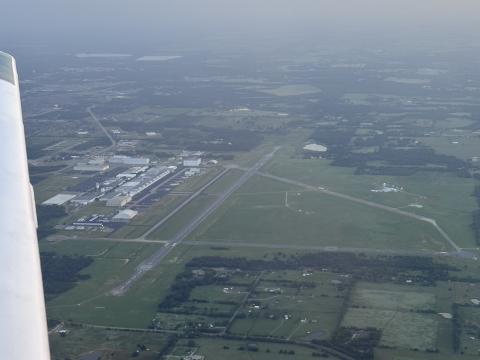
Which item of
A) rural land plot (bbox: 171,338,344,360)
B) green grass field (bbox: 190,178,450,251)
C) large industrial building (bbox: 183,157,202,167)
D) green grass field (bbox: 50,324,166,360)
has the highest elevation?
rural land plot (bbox: 171,338,344,360)

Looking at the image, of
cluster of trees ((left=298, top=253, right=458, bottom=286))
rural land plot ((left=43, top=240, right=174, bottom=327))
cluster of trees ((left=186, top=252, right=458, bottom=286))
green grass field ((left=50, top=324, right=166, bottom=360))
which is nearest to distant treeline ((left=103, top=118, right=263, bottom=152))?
rural land plot ((left=43, top=240, right=174, bottom=327))

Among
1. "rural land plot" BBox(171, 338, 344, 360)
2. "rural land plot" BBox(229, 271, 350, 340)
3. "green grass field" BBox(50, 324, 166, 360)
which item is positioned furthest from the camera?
"rural land plot" BBox(229, 271, 350, 340)

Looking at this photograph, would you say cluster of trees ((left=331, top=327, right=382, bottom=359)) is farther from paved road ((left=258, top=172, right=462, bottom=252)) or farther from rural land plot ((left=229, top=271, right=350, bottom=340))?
paved road ((left=258, top=172, right=462, bottom=252))

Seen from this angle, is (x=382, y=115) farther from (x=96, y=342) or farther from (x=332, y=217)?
(x=96, y=342)

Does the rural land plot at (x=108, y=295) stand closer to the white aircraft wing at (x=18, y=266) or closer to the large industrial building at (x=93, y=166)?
the large industrial building at (x=93, y=166)

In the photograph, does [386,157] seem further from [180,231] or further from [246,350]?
[246,350]

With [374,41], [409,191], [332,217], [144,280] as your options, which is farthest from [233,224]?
[374,41]

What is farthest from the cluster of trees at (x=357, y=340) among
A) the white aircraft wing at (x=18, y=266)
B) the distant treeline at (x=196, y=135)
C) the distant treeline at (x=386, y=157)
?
the distant treeline at (x=196, y=135)
